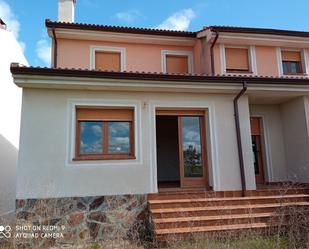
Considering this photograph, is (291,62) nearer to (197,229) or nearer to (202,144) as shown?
(202,144)

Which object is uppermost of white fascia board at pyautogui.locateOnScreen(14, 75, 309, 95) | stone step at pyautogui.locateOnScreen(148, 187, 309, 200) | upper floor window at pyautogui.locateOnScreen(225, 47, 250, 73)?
upper floor window at pyautogui.locateOnScreen(225, 47, 250, 73)

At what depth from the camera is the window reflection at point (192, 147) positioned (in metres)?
9.13

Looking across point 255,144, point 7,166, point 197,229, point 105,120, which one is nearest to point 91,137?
point 105,120

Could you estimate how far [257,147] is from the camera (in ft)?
36.1

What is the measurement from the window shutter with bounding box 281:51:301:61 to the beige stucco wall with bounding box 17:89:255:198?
5585mm

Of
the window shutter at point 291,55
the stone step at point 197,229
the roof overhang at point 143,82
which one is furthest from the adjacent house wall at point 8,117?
the window shutter at point 291,55

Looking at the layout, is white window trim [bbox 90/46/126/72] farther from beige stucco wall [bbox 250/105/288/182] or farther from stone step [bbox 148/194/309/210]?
stone step [bbox 148/194/309/210]

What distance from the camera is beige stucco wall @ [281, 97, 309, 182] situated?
9.55 m

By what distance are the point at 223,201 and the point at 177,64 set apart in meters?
7.46

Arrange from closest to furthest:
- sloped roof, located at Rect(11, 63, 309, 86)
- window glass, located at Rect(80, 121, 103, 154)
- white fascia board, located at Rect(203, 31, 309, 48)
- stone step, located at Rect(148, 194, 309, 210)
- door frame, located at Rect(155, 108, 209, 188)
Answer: sloped roof, located at Rect(11, 63, 309, 86) < stone step, located at Rect(148, 194, 309, 210) < window glass, located at Rect(80, 121, 103, 154) < door frame, located at Rect(155, 108, 209, 188) < white fascia board, located at Rect(203, 31, 309, 48)

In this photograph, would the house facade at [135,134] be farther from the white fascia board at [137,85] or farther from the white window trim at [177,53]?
the white window trim at [177,53]

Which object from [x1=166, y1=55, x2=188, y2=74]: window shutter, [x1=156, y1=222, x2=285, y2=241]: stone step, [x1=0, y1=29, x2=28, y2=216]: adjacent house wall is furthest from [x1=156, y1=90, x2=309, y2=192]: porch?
[x1=0, y1=29, x2=28, y2=216]: adjacent house wall

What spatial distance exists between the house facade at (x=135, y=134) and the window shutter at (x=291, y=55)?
3.06 metres

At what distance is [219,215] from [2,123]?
10.1m
